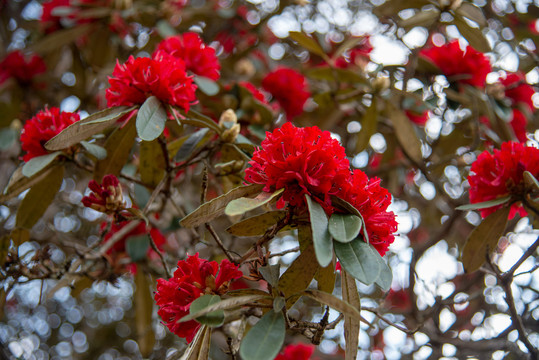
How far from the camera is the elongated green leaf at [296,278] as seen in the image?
3.33ft

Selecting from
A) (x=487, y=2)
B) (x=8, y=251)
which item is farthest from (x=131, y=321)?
(x=487, y=2)

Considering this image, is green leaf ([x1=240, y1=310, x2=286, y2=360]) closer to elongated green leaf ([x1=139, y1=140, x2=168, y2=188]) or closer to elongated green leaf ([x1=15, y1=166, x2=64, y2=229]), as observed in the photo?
elongated green leaf ([x1=139, y1=140, x2=168, y2=188])

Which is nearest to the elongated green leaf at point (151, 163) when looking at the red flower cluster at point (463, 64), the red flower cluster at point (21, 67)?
the red flower cluster at point (463, 64)

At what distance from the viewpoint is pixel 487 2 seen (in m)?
2.73

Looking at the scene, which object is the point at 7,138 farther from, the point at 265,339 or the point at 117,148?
the point at 265,339

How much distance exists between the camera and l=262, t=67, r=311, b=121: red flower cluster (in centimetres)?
208

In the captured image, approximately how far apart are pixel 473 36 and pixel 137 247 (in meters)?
1.57

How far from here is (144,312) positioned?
2156 millimetres

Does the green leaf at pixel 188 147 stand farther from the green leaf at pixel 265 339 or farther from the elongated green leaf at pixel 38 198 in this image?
the green leaf at pixel 265 339

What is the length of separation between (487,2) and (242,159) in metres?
2.15

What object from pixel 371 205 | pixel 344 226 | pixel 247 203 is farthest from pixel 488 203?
pixel 247 203

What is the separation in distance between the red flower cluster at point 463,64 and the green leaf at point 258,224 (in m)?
1.22

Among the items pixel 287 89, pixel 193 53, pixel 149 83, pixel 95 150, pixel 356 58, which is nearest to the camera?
pixel 149 83

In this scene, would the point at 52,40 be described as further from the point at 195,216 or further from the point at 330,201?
the point at 330,201
